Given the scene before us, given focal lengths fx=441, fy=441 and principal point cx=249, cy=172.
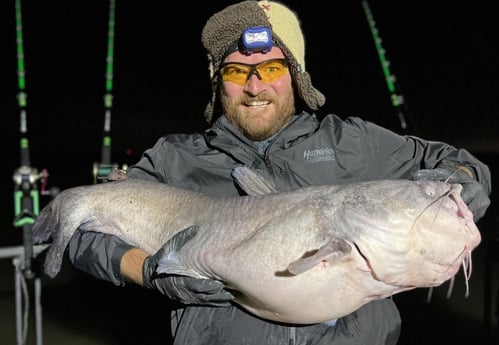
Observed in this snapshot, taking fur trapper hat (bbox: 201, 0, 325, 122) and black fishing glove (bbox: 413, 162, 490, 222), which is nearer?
black fishing glove (bbox: 413, 162, 490, 222)

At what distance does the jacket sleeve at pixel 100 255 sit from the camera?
203cm

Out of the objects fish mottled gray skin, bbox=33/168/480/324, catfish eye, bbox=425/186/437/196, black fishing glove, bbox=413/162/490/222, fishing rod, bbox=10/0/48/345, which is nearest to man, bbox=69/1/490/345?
black fishing glove, bbox=413/162/490/222

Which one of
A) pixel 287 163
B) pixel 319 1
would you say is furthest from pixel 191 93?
pixel 287 163

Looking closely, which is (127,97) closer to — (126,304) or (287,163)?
(126,304)

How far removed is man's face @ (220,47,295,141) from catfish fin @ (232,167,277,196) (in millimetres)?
412

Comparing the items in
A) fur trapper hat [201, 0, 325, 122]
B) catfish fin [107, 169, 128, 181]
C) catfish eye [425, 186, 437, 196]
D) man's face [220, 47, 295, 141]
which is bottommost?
catfish fin [107, 169, 128, 181]

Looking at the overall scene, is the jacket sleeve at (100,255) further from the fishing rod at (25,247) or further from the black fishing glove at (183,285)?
the fishing rod at (25,247)

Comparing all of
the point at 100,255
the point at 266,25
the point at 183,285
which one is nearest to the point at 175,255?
the point at 183,285

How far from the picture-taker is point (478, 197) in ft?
6.13

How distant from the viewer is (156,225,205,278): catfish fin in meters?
1.84

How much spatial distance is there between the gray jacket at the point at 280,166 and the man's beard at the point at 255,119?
0.07 meters

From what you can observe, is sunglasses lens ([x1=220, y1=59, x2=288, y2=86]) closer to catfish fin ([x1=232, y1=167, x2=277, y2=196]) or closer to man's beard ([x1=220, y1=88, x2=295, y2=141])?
man's beard ([x1=220, y1=88, x2=295, y2=141])

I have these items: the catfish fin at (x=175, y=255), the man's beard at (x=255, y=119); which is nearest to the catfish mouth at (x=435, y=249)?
the catfish fin at (x=175, y=255)

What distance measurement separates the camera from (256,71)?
2322 mm
